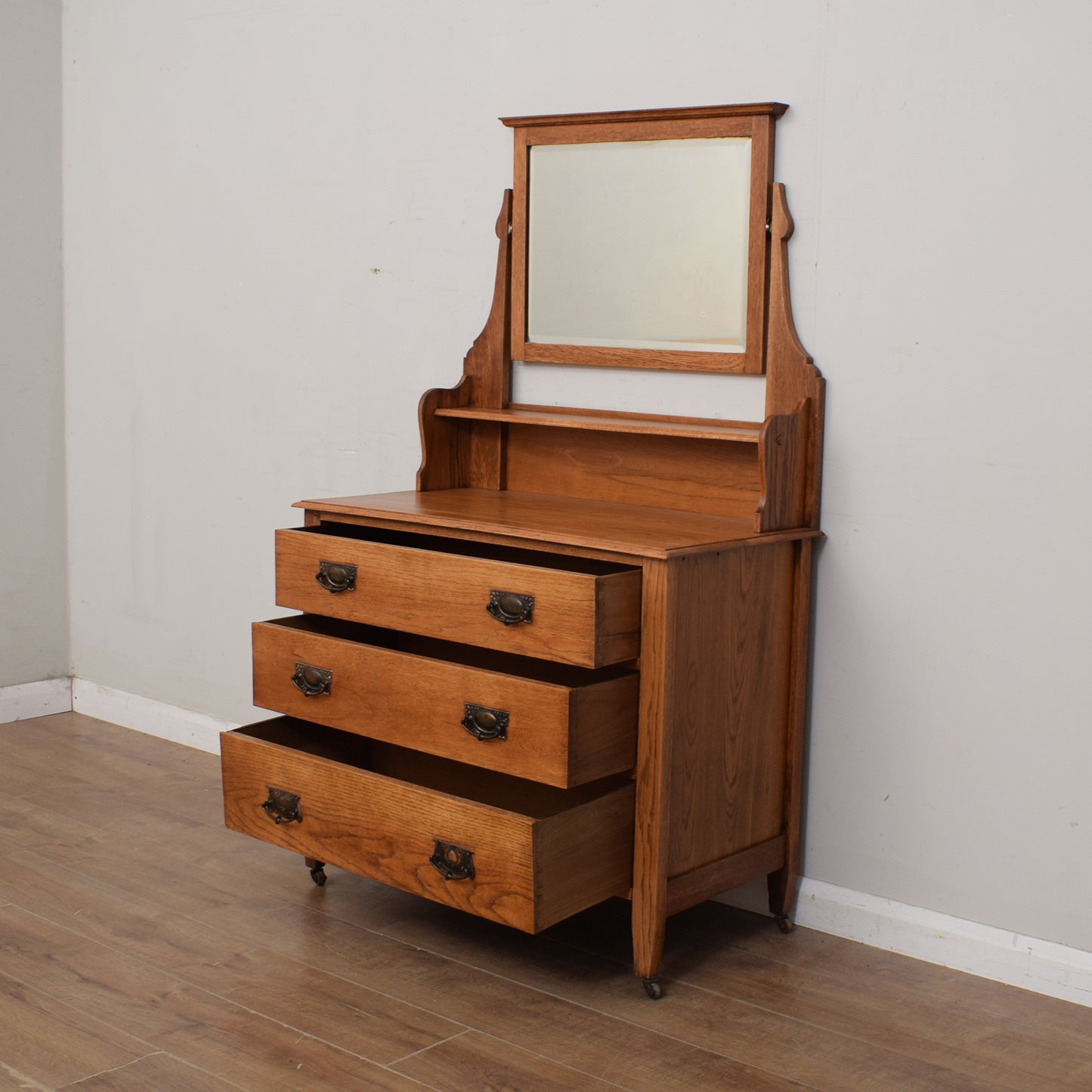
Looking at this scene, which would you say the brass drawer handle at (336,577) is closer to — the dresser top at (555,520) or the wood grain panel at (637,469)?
the dresser top at (555,520)

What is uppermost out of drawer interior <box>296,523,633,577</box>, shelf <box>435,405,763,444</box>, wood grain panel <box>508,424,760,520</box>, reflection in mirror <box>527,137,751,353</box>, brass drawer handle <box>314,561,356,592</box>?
reflection in mirror <box>527,137,751,353</box>

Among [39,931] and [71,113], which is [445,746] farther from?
[71,113]

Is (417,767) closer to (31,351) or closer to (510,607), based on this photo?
(510,607)

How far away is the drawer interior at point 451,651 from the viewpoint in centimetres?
258

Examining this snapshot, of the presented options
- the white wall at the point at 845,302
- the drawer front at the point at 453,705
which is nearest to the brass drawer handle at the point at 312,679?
the drawer front at the point at 453,705

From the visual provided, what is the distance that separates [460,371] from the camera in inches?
121

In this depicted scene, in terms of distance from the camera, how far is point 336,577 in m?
2.56

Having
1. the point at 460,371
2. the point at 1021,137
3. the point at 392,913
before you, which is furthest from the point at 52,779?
the point at 1021,137

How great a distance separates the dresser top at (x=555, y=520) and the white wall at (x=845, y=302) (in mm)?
289

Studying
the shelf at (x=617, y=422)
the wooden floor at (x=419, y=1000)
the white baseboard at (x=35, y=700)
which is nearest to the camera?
the wooden floor at (x=419, y=1000)

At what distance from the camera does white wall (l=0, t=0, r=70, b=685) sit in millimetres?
3803

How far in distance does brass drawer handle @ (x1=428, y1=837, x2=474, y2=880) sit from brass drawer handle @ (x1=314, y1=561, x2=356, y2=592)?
0.50m

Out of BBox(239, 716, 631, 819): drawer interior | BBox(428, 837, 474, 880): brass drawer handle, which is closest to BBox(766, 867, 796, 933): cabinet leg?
BBox(239, 716, 631, 819): drawer interior

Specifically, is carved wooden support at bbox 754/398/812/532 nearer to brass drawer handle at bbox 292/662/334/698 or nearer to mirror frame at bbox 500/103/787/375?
mirror frame at bbox 500/103/787/375
